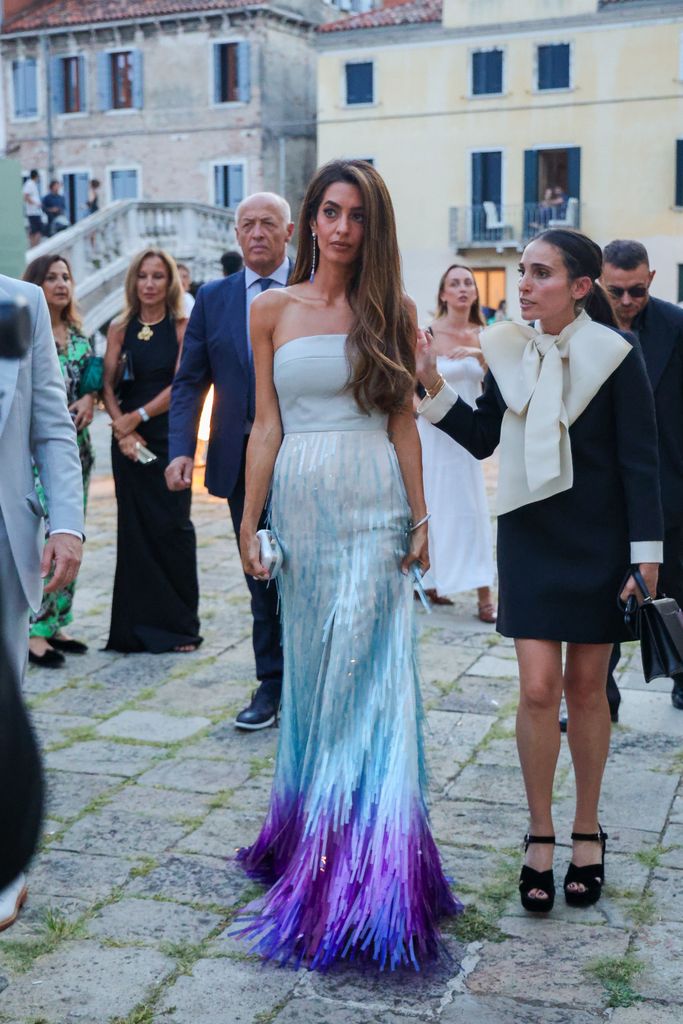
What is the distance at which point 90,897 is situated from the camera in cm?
385

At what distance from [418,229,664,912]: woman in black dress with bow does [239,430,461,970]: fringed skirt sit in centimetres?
31

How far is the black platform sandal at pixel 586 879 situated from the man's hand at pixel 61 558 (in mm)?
1582

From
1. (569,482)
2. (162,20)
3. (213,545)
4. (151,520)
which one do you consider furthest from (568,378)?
(162,20)

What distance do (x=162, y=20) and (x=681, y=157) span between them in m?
14.9

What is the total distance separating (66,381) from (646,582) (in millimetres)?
3719

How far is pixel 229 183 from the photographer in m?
38.8

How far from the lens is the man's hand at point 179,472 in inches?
216

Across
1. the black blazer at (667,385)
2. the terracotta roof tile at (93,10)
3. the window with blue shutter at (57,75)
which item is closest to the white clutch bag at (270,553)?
the black blazer at (667,385)

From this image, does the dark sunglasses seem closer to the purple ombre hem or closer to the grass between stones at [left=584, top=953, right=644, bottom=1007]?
the purple ombre hem

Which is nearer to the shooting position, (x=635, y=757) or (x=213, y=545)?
(x=635, y=757)

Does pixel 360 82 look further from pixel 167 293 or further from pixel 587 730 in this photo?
pixel 587 730

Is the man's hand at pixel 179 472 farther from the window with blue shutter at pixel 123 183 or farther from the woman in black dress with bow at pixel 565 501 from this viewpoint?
the window with blue shutter at pixel 123 183

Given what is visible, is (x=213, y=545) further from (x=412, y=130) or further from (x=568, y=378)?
(x=412, y=130)

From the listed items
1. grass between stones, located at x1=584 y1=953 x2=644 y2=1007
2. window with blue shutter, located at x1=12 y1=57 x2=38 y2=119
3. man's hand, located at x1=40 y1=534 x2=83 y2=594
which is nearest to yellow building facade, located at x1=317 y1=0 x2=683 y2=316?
window with blue shutter, located at x1=12 y1=57 x2=38 y2=119
